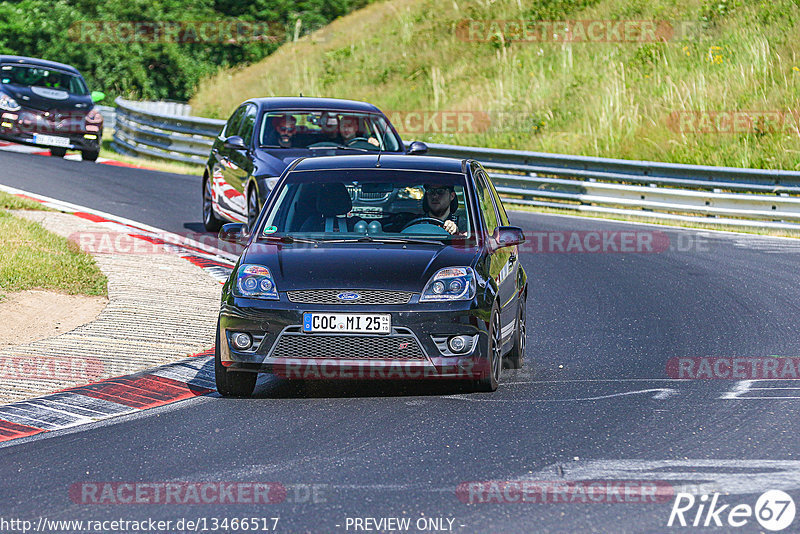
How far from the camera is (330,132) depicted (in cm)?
1500

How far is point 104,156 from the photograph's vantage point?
28.0m

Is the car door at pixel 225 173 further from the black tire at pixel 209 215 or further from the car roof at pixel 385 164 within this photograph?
the car roof at pixel 385 164

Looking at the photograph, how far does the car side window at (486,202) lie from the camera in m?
9.23

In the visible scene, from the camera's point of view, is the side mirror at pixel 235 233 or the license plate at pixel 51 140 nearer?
the side mirror at pixel 235 233

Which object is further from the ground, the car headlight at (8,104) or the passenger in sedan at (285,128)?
the passenger in sedan at (285,128)

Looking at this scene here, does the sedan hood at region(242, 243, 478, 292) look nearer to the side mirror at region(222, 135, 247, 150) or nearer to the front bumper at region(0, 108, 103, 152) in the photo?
the side mirror at region(222, 135, 247, 150)

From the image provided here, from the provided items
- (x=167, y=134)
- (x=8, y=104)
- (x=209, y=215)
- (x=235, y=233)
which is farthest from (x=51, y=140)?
(x=235, y=233)

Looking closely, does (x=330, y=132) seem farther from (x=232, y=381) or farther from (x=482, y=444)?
(x=482, y=444)

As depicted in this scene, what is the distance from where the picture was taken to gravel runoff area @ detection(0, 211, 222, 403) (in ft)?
28.4

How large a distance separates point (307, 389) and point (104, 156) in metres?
20.6

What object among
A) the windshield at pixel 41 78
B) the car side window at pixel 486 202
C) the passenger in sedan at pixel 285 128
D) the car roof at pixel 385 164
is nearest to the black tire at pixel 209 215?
the passenger in sedan at pixel 285 128

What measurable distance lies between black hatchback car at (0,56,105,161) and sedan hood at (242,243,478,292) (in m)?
16.9

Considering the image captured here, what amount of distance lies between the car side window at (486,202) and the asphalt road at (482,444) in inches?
43.1

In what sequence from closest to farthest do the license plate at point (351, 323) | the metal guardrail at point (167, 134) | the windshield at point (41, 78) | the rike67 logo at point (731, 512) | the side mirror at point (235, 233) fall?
the rike67 logo at point (731, 512) → the license plate at point (351, 323) → the side mirror at point (235, 233) → the windshield at point (41, 78) → the metal guardrail at point (167, 134)
